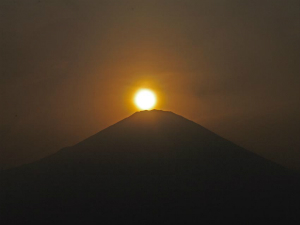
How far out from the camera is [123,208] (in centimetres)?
1617

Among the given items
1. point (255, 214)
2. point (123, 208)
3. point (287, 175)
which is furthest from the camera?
point (287, 175)

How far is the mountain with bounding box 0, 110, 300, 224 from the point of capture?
15656 mm

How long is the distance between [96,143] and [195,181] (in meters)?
7.51

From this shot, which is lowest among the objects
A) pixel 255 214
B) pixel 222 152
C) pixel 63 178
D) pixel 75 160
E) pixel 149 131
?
pixel 255 214

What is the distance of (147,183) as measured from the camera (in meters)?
18.2

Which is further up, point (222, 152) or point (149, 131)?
point (149, 131)

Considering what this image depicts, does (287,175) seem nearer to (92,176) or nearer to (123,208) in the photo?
(123,208)

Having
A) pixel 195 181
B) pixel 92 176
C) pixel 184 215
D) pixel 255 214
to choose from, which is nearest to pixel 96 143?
pixel 92 176

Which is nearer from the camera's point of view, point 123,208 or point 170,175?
point 123,208

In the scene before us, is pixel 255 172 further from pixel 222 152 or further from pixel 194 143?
pixel 194 143

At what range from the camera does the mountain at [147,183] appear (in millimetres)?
15656

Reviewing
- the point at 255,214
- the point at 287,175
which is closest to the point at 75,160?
the point at 255,214

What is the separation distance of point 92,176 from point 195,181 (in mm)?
5400

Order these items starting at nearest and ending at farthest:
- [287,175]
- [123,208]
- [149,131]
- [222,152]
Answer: [123,208]
[287,175]
[222,152]
[149,131]
